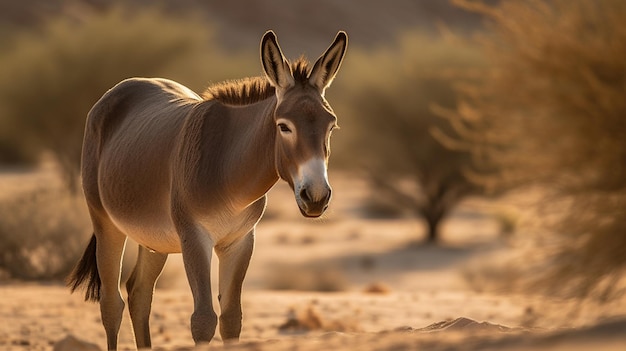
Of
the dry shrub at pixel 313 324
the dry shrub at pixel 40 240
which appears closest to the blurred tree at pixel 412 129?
the dry shrub at pixel 40 240

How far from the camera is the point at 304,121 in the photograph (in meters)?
6.72

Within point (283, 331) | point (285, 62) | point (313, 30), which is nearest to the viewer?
point (285, 62)

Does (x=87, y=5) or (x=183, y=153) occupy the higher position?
(x=87, y=5)

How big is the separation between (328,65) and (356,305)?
6.40 metres

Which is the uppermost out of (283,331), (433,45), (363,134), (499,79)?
(433,45)

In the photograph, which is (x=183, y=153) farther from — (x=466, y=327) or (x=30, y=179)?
(x=30, y=179)

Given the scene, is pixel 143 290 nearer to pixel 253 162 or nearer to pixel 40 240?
pixel 253 162

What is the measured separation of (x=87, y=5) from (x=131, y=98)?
214 feet

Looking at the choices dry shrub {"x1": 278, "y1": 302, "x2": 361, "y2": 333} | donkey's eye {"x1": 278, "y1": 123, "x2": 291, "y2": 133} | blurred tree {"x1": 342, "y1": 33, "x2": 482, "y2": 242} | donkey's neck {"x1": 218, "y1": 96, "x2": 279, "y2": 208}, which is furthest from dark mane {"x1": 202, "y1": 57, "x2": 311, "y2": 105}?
blurred tree {"x1": 342, "y1": 33, "x2": 482, "y2": 242}

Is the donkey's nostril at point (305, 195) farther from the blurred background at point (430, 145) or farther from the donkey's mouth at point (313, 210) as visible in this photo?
the blurred background at point (430, 145)

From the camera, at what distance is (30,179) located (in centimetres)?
3562

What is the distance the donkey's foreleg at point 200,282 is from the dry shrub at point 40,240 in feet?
31.4

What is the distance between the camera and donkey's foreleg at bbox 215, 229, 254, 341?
7801mm

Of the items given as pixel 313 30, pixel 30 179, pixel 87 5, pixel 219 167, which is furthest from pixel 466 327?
pixel 313 30
